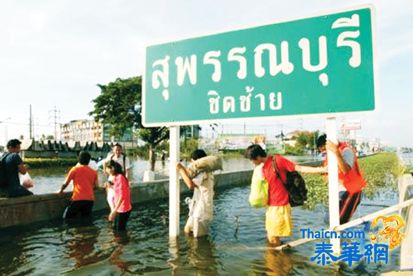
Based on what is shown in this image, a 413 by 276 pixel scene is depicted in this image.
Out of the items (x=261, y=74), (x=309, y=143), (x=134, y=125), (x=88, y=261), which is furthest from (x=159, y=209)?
(x=309, y=143)

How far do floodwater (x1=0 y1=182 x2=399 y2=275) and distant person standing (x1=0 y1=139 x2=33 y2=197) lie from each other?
86cm

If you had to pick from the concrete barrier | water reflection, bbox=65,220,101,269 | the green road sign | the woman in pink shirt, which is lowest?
water reflection, bbox=65,220,101,269

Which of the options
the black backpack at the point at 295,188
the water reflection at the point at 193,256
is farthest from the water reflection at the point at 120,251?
the black backpack at the point at 295,188

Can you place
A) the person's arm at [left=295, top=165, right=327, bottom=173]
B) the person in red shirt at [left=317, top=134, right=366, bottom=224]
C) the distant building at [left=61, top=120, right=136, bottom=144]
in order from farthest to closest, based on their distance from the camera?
the distant building at [left=61, top=120, right=136, bottom=144]
the person's arm at [left=295, top=165, right=327, bottom=173]
the person in red shirt at [left=317, top=134, right=366, bottom=224]

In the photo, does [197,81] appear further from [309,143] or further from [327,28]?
[309,143]

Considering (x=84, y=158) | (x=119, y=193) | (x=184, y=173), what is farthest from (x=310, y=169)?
(x=84, y=158)

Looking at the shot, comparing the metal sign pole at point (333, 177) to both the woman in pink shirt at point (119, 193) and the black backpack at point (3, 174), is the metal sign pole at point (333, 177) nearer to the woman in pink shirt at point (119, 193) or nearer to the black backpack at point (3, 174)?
the woman in pink shirt at point (119, 193)

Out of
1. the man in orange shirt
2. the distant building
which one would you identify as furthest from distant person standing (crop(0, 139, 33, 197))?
the distant building

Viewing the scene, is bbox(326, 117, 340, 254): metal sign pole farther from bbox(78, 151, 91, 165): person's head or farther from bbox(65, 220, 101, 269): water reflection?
bbox(78, 151, 91, 165): person's head

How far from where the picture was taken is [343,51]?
161 inches

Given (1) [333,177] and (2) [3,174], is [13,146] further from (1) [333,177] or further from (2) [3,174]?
(1) [333,177]

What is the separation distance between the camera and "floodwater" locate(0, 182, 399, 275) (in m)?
5.02

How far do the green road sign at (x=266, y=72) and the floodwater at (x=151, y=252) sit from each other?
2.18m

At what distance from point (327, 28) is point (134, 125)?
26.0m
